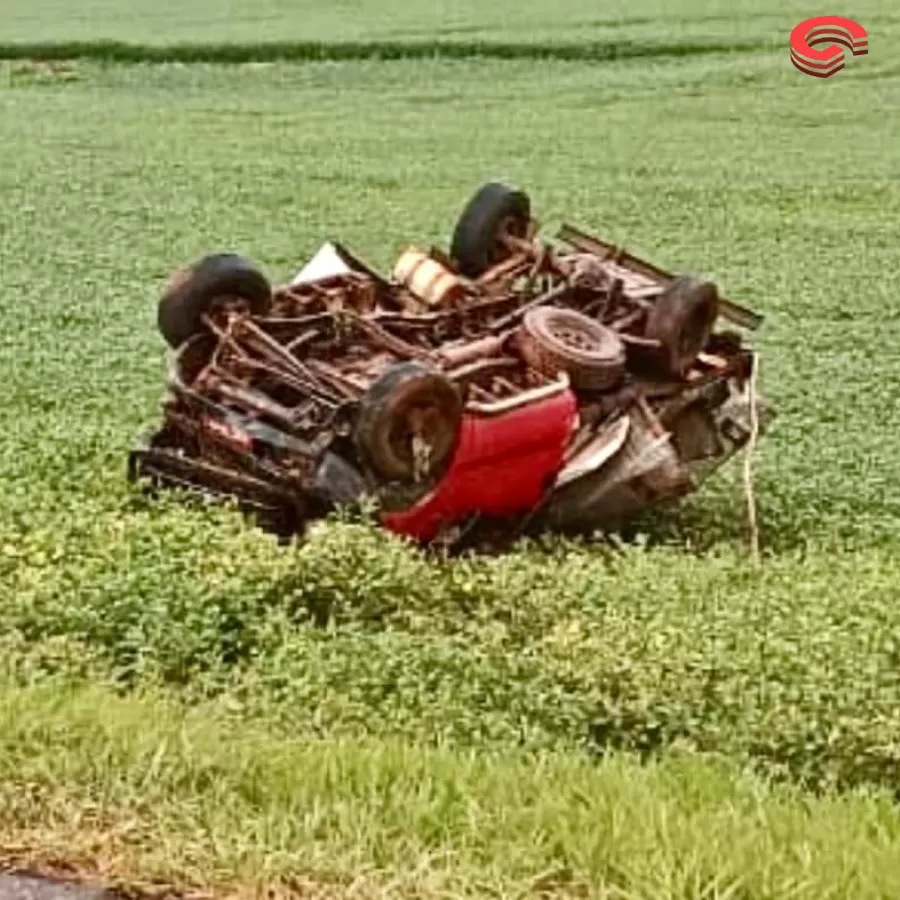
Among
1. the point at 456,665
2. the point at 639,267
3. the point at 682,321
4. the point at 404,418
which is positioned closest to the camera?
the point at 456,665

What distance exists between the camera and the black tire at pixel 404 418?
631cm

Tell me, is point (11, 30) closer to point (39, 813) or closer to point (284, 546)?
point (284, 546)

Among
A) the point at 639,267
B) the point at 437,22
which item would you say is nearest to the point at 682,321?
the point at 639,267

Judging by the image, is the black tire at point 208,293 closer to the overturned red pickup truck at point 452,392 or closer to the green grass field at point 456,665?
the overturned red pickup truck at point 452,392

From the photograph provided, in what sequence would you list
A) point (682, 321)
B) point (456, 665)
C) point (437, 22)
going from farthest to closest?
point (437, 22), point (682, 321), point (456, 665)

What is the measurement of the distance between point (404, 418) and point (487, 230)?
2.00 m

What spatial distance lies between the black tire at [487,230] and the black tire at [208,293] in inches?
40.6

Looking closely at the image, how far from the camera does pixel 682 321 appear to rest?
726cm

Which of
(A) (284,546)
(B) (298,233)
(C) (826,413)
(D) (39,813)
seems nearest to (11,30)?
(B) (298,233)

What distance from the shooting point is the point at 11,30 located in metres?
34.4

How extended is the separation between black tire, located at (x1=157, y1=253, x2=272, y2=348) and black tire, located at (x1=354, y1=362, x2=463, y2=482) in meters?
0.99

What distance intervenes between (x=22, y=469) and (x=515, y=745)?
3131 millimetres

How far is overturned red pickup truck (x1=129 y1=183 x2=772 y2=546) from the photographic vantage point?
6.50 metres

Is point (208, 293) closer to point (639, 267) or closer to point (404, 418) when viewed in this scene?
point (404, 418)
